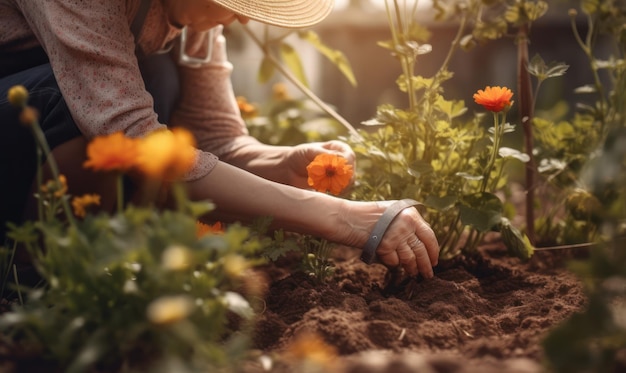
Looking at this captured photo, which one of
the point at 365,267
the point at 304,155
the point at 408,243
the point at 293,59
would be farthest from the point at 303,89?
the point at 408,243

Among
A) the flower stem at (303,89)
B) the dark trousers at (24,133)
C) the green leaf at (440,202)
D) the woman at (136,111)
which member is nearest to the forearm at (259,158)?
the woman at (136,111)

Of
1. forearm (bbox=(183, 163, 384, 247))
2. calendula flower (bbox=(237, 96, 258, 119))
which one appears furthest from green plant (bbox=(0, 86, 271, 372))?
calendula flower (bbox=(237, 96, 258, 119))

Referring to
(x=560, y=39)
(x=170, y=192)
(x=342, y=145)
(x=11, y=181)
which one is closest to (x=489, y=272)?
(x=342, y=145)

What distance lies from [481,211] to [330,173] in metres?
0.41

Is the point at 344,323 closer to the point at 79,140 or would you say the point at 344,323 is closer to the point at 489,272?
the point at 489,272

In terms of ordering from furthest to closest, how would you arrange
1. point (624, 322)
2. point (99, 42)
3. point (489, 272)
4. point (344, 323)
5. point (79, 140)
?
point (489, 272)
point (79, 140)
point (99, 42)
point (344, 323)
point (624, 322)

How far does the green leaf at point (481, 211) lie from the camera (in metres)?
1.70

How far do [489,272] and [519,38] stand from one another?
0.65 m

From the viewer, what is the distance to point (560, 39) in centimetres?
625

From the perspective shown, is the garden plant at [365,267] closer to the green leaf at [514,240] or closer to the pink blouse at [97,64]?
the green leaf at [514,240]

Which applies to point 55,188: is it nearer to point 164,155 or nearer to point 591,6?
point 164,155

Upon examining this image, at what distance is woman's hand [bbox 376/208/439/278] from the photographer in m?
1.54

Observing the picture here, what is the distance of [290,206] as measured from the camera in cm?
154

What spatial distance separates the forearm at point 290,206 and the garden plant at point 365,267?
Answer: 6 cm
